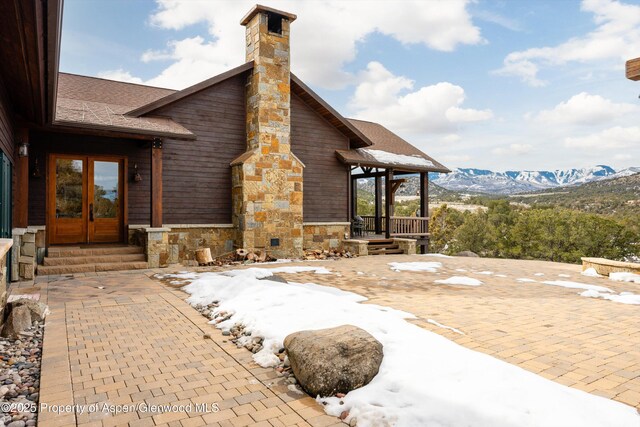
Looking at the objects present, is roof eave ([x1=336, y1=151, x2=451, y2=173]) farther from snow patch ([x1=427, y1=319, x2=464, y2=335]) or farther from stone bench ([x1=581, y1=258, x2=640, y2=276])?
snow patch ([x1=427, y1=319, x2=464, y2=335])

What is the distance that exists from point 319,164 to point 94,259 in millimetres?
7267

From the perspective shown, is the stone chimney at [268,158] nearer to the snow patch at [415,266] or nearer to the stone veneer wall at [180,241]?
the stone veneer wall at [180,241]

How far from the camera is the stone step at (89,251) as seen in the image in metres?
8.73

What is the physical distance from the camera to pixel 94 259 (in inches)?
346

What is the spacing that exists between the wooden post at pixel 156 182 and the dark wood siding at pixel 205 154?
46.9 inches

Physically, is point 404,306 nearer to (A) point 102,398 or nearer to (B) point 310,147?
(A) point 102,398

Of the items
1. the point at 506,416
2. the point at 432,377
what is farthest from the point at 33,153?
the point at 506,416

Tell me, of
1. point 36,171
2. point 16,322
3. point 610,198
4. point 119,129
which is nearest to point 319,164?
point 119,129

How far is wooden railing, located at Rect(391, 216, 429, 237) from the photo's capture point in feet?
47.3

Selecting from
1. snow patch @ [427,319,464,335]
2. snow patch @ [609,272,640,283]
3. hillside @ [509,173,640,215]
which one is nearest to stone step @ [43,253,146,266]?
snow patch @ [427,319,464,335]

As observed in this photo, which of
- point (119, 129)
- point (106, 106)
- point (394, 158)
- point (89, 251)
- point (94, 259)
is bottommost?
point (94, 259)

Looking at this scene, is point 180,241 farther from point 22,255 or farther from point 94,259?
point 22,255

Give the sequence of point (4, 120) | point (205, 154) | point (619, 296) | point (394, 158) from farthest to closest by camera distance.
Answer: point (394, 158), point (205, 154), point (619, 296), point (4, 120)

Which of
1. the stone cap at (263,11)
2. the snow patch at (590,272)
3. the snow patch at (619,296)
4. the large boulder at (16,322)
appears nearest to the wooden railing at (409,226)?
the snow patch at (590,272)
